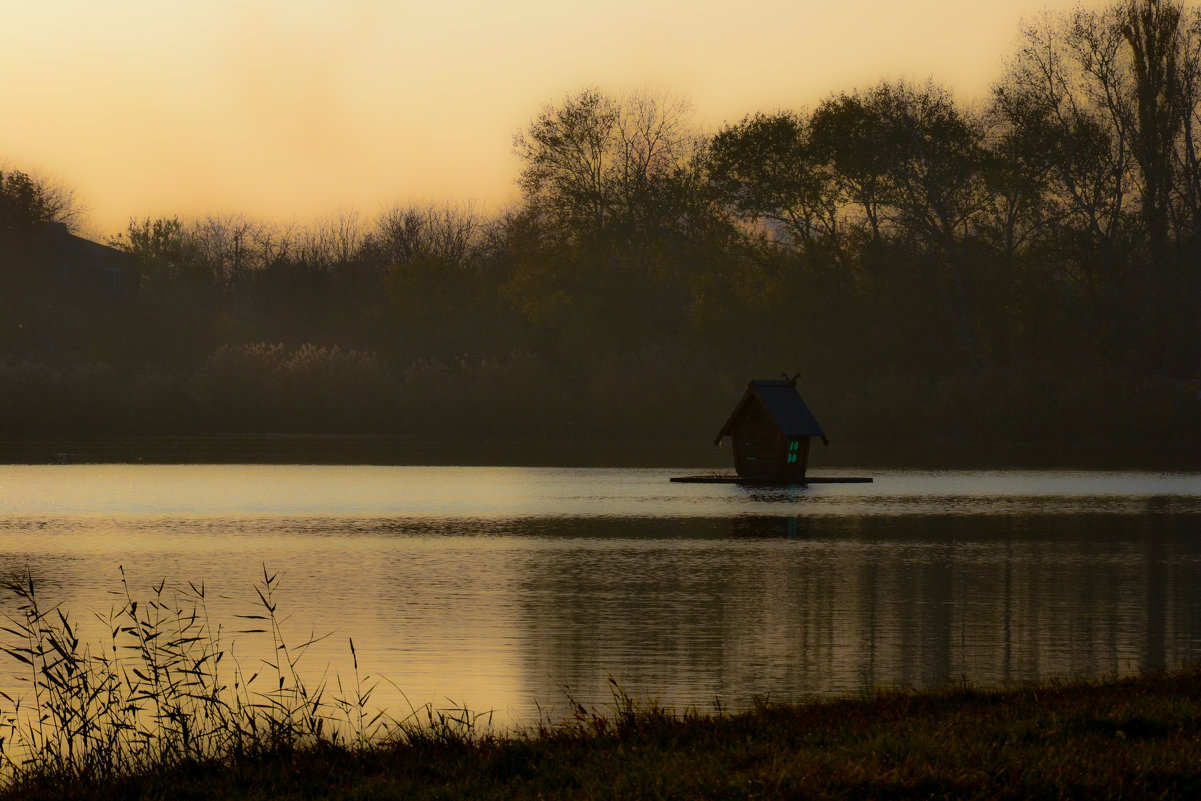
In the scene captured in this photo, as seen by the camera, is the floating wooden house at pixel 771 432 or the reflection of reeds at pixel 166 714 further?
the floating wooden house at pixel 771 432

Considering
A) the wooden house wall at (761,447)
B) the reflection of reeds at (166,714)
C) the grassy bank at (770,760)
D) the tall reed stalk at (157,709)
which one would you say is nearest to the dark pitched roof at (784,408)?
the wooden house wall at (761,447)

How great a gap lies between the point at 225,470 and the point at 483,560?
29791 millimetres

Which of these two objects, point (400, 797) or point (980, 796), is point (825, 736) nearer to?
point (980, 796)

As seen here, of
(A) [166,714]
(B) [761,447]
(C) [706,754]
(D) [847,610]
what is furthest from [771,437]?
(C) [706,754]

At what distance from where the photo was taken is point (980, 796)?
29.6 feet

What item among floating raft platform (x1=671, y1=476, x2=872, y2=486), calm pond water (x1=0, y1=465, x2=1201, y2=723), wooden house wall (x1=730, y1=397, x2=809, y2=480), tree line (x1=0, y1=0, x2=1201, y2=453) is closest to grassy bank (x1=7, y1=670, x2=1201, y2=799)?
calm pond water (x1=0, y1=465, x2=1201, y2=723)

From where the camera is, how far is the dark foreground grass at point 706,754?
368 inches

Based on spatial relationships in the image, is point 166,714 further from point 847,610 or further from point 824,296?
point 824,296

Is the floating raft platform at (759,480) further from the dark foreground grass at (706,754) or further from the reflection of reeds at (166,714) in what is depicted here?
the dark foreground grass at (706,754)

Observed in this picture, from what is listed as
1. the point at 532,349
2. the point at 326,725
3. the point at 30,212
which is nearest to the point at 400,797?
the point at 326,725

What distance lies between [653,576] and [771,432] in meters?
A: 25.3

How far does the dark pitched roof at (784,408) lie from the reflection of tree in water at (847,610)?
15.1m

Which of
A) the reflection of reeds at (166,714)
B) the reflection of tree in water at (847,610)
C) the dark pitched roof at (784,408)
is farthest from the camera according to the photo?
the dark pitched roof at (784,408)

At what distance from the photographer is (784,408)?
4931 centimetres
